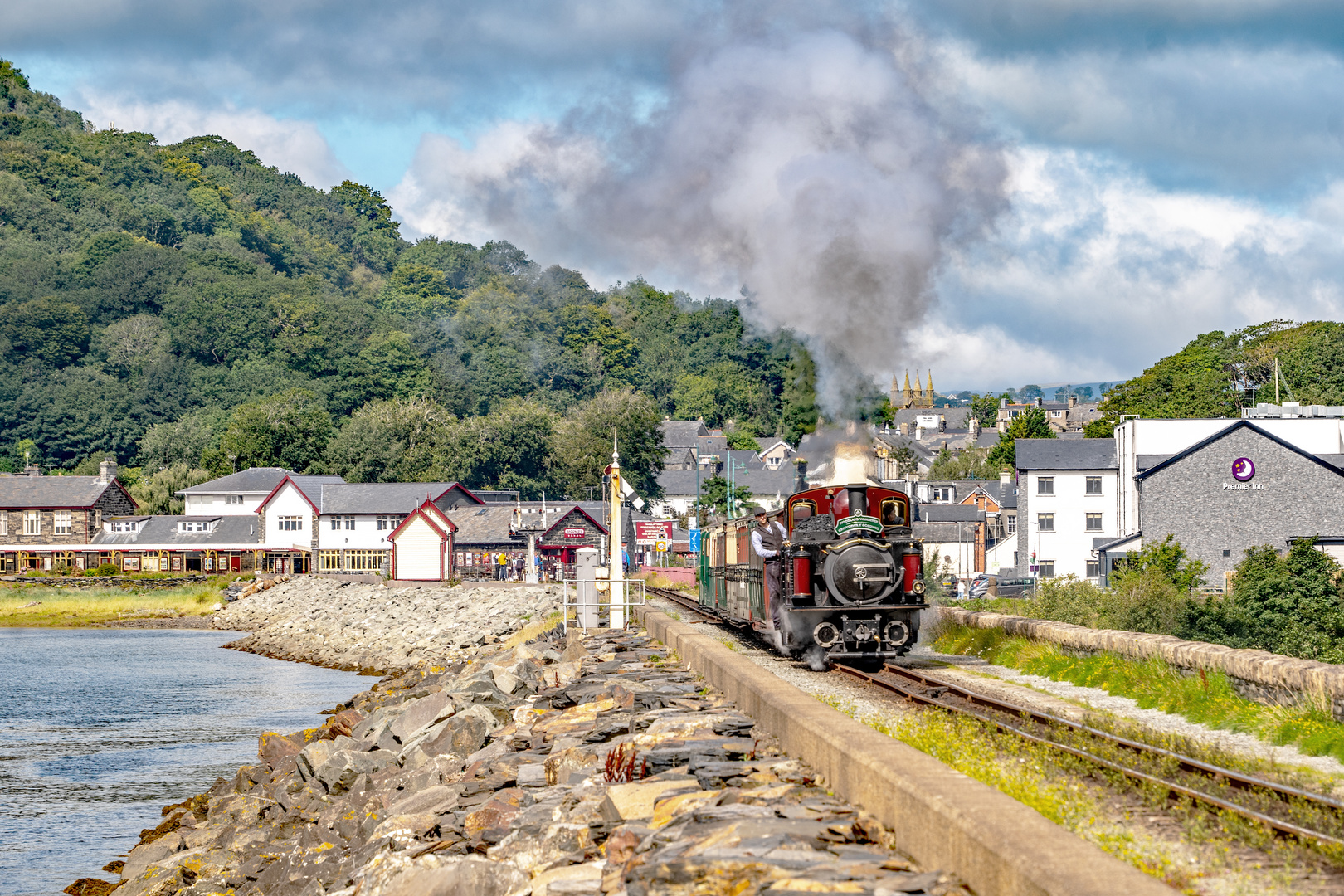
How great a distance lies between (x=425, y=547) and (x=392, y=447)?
38439 millimetres

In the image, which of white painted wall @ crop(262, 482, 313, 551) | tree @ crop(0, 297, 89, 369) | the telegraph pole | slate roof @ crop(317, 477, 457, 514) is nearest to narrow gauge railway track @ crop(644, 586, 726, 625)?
the telegraph pole

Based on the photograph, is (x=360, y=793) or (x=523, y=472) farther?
(x=523, y=472)

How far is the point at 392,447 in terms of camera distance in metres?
130

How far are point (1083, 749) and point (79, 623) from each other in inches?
3303

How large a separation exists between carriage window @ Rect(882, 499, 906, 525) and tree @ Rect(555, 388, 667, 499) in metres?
97.9

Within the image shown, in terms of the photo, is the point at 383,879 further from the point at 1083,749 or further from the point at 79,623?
the point at 79,623

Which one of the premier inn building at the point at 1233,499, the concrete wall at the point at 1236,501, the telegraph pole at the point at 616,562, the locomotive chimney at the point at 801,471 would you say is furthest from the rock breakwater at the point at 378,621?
the concrete wall at the point at 1236,501

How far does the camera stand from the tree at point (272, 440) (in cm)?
13075

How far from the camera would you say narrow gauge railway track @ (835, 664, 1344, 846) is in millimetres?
10258

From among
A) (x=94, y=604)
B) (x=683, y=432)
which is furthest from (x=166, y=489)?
(x=683, y=432)

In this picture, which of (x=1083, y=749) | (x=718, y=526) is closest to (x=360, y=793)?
(x=1083, y=749)

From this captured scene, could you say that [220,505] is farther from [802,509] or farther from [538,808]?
[538,808]

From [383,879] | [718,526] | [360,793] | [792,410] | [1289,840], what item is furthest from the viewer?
[718,526]

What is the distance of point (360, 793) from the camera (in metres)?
20.2
